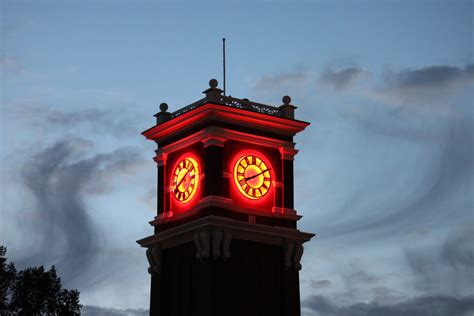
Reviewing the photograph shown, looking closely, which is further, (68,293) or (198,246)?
(68,293)

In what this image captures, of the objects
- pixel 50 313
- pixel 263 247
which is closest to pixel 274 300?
pixel 263 247

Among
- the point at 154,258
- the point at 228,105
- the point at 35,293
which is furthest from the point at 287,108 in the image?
the point at 35,293

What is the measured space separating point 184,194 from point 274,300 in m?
9.09

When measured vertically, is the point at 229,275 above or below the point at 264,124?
below

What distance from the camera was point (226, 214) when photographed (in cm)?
8462

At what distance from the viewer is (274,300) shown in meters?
85.4

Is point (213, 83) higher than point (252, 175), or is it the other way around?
point (213, 83)

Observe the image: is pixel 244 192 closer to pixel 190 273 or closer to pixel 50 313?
pixel 190 273

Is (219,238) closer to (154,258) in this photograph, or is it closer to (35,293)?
(154,258)

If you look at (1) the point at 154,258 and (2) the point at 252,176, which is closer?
(2) the point at 252,176

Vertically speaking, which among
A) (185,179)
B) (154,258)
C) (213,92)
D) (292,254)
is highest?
(213,92)

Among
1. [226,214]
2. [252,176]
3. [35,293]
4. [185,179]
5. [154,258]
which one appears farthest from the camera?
[35,293]

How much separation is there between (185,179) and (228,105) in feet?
18.5

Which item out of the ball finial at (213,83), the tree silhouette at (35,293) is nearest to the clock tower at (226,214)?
the ball finial at (213,83)
